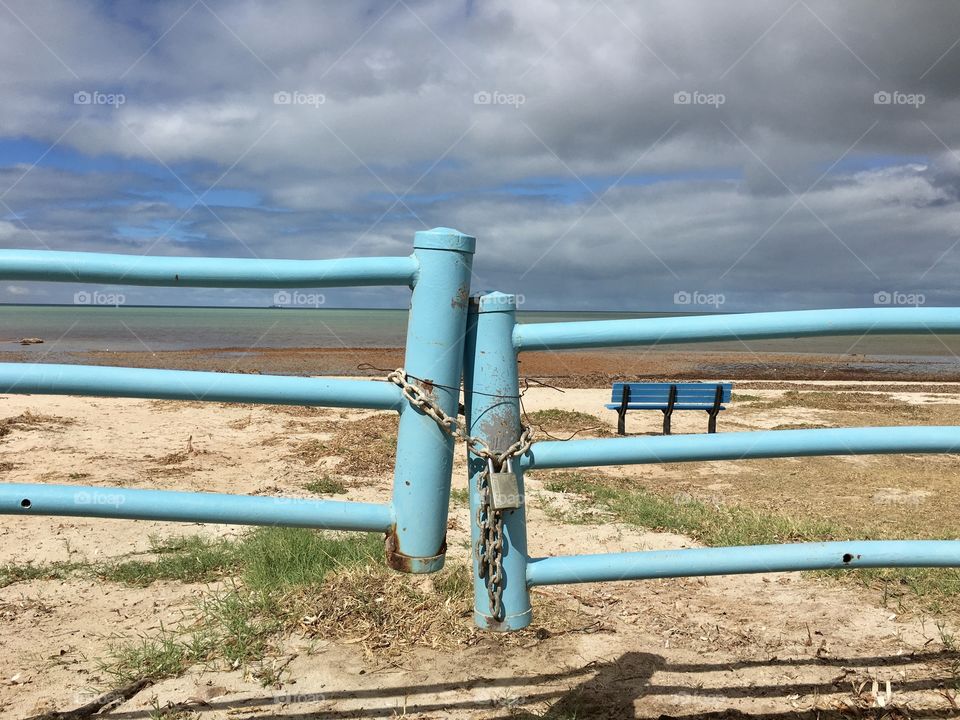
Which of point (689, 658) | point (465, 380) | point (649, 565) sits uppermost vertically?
point (465, 380)

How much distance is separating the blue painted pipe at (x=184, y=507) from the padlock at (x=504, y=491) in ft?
0.87

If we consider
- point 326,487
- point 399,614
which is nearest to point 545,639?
point 399,614

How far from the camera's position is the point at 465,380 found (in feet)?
5.98

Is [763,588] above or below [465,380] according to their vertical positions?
below

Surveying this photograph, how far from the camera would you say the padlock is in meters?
1.70

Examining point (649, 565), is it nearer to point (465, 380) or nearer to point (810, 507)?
point (465, 380)

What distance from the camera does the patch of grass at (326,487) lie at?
19.9ft

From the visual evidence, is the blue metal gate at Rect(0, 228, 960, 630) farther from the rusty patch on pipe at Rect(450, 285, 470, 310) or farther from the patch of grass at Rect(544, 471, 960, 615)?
the patch of grass at Rect(544, 471, 960, 615)

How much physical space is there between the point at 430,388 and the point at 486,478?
25 cm

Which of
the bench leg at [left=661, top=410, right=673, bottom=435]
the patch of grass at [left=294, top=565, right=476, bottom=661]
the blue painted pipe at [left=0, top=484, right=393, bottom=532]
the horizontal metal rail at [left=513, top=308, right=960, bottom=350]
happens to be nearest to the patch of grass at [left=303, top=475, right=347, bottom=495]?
the patch of grass at [left=294, top=565, right=476, bottom=661]

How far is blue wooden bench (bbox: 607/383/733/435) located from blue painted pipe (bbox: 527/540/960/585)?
8730 mm

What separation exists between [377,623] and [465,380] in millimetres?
1505

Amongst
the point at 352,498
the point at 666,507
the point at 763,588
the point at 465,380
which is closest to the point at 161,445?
the point at 352,498

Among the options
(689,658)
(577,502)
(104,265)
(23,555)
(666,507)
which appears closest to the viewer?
(104,265)
